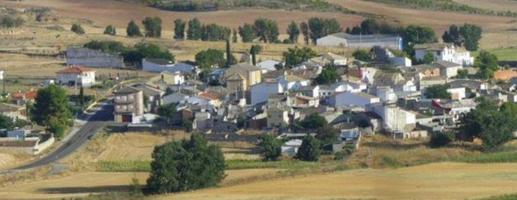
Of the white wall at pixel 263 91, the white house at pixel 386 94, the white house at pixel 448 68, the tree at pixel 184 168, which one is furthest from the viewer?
the white house at pixel 448 68

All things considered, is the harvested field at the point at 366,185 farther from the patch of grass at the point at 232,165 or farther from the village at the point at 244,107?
the patch of grass at the point at 232,165

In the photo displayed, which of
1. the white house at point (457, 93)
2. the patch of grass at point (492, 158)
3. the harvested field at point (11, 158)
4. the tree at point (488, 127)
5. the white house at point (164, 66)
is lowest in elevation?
the white house at point (164, 66)

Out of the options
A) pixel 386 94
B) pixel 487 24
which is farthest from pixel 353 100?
pixel 487 24

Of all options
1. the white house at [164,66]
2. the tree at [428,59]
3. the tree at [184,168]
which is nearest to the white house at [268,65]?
the white house at [164,66]

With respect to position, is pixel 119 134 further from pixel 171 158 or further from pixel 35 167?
pixel 171 158

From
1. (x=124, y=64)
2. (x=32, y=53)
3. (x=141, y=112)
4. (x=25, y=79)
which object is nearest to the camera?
(x=141, y=112)

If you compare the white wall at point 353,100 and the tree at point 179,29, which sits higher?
the white wall at point 353,100

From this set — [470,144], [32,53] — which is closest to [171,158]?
[470,144]
